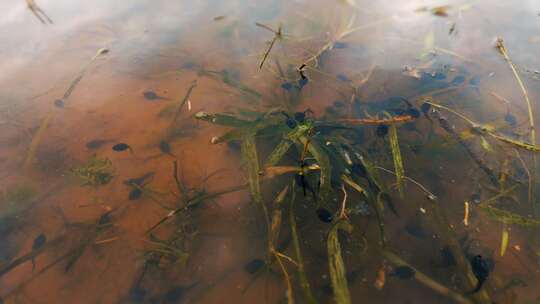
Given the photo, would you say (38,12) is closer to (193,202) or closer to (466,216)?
(193,202)

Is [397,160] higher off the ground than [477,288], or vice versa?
[397,160]

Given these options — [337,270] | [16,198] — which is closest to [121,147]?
[16,198]

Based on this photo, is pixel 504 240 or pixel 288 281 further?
pixel 504 240

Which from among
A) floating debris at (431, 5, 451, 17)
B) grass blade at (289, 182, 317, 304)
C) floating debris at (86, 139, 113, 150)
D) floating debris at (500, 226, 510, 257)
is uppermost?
floating debris at (431, 5, 451, 17)

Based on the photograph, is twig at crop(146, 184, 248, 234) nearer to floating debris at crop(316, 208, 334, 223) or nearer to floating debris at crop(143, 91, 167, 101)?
floating debris at crop(316, 208, 334, 223)


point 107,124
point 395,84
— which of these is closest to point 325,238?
point 395,84

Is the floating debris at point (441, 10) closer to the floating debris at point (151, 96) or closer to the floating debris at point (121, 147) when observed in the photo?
the floating debris at point (151, 96)

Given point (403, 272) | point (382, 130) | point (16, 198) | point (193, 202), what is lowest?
point (16, 198)

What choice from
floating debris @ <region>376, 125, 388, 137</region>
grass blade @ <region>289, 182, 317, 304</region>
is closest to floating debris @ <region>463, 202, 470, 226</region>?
floating debris @ <region>376, 125, 388, 137</region>

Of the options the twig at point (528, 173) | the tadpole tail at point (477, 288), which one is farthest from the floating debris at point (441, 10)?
the tadpole tail at point (477, 288)
